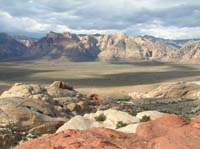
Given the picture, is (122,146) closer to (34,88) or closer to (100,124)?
(100,124)

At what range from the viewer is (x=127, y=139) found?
46.3 ft

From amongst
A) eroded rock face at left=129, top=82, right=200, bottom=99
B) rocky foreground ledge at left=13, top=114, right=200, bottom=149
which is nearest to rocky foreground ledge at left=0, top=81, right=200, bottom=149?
rocky foreground ledge at left=13, top=114, right=200, bottom=149

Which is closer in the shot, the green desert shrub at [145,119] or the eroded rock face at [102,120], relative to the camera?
the eroded rock face at [102,120]

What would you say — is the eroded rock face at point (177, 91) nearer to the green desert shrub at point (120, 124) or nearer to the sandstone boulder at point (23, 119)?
the sandstone boulder at point (23, 119)

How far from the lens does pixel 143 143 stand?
44.7ft

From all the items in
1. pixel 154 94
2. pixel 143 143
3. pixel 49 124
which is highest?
pixel 143 143

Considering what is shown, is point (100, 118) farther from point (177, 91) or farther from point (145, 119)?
point (177, 91)

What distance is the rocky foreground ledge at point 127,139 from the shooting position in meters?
13.0

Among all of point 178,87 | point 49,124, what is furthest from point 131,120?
point 178,87

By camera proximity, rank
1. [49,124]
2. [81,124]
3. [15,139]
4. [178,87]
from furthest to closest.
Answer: [178,87]
[49,124]
[81,124]
[15,139]

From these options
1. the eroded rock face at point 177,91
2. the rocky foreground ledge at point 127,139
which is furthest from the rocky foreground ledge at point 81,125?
the eroded rock face at point 177,91

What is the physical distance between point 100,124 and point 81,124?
1.49 meters

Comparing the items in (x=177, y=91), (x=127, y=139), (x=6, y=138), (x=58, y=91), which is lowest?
(x=177, y=91)

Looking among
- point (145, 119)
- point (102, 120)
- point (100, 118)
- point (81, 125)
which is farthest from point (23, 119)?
point (145, 119)
